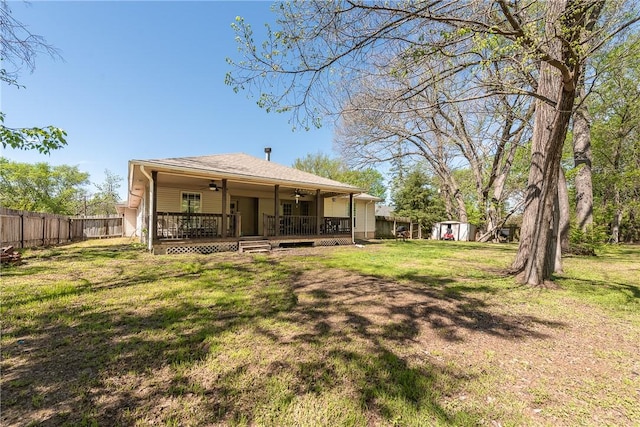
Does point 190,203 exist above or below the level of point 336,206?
below

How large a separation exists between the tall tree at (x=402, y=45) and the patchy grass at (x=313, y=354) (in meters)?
2.80

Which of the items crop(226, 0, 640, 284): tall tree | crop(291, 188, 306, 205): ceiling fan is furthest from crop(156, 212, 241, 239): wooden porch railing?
crop(226, 0, 640, 284): tall tree

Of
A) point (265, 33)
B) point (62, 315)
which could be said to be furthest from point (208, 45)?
point (62, 315)

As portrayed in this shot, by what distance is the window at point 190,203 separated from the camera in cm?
1202

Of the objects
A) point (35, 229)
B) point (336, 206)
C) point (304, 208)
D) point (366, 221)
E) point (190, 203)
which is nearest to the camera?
point (35, 229)

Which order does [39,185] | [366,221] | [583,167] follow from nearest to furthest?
[583,167] → [366,221] → [39,185]

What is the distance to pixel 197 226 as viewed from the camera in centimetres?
991

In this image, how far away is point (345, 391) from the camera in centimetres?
208

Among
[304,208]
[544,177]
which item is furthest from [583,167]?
[304,208]

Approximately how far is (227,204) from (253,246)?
3584 millimetres

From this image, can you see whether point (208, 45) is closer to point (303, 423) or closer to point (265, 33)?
point (265, 33)

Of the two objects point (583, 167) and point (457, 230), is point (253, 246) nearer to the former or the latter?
point (583, 167)

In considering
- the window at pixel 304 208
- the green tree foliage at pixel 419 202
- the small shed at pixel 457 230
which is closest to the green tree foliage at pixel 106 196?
the window at pixel 304 208

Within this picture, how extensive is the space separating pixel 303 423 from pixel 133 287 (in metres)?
4.46
